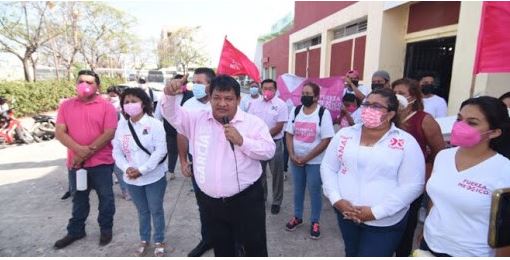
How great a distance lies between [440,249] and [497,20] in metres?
1.69

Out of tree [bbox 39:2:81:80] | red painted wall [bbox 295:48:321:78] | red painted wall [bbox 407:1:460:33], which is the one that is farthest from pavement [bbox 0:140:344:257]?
tree [bbox 39:2:81:80]

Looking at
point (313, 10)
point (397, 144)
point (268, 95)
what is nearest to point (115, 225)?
point (268, 95)

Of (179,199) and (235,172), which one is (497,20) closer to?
(235,172)

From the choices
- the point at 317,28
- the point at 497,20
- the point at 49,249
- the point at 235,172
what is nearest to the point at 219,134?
the point at 235,172

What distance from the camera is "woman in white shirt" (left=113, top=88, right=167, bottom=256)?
3113 mm

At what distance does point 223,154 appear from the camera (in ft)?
7.48

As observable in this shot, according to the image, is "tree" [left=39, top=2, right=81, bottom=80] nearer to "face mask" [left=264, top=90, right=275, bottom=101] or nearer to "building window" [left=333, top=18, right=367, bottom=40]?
"building window" [left=333, top=18, right=367, bottom=40]

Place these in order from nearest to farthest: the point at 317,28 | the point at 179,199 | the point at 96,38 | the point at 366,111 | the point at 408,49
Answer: the point at 366,111 < the point at 179,199 < the point at 408,49 < the point at 317,28 < the point at 96,38

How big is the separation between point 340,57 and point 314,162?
7.86 meters

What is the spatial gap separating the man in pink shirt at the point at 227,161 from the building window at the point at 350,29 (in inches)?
313

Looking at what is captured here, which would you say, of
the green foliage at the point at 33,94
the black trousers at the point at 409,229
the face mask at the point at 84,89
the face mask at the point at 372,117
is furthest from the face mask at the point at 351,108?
the green foliage at the point at 33,94

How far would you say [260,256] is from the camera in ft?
8.18

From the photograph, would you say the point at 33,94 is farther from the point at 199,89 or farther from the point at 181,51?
the point at 181,51

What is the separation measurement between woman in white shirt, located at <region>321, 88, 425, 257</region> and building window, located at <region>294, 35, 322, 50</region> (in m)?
11.2
